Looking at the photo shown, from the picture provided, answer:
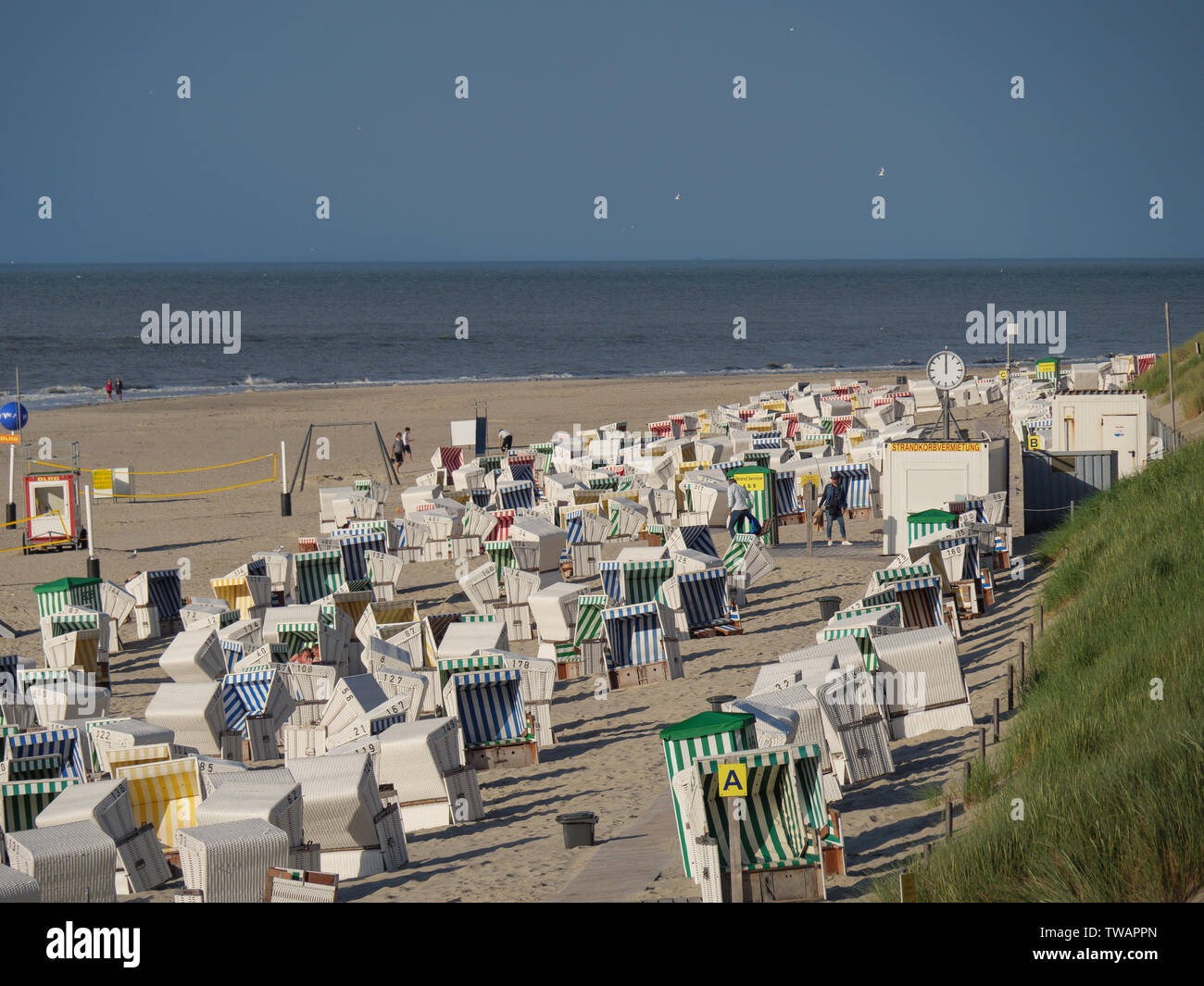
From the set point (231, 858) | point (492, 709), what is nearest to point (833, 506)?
point (492, 709)

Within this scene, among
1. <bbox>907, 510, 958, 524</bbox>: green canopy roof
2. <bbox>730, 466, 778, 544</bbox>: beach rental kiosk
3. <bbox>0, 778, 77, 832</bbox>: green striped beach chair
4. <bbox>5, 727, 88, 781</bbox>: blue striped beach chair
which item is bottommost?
<bbox>0, 778, 77, 832</bbox>: green striped beach chair

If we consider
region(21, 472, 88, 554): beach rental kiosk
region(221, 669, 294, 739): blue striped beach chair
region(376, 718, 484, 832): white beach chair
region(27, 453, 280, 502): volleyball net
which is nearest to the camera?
region(376, 718, 484, 832): white beach chair

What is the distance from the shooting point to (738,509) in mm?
21703

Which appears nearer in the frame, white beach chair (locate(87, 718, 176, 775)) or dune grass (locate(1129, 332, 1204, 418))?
white beach chair (locate(87, 718, 176, 775))

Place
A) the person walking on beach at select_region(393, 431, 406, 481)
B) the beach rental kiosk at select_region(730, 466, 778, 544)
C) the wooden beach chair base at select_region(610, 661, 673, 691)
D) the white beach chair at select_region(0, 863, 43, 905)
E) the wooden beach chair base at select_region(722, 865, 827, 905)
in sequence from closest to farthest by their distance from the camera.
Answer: the white beach chair at select_region(0, 863, 43, 905) → the wooden beach chair base at select_region(722, 865, 827, 905) → the wooden beach chair base at select_region(610, 661, 673, 691) → the beach rental kiosk at select_region(730, 466, 778, 544) → the person walking on beach at select_region(393, 431, 406, 481)

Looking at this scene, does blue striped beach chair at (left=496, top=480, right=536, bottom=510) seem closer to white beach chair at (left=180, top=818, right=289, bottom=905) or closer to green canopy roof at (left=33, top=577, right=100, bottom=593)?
green canopy roof at (left=33, top=577, right=100, bottom=593)

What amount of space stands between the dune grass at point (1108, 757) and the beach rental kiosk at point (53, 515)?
19.0m

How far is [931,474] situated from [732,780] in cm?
1332

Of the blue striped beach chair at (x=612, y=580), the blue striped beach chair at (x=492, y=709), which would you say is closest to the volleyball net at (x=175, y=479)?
the blue striped beach chair at (x=612, y=580)

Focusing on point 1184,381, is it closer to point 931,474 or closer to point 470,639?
point 931,474

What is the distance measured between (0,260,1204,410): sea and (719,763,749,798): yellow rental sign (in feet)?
87.5

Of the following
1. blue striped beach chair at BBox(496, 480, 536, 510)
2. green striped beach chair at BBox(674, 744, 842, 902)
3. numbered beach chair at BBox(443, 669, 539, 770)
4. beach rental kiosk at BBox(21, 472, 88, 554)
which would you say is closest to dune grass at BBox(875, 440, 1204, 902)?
green striped beach chair at BBox(674, 744, 842, 902)

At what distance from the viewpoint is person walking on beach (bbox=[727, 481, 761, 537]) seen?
21.6 meters
